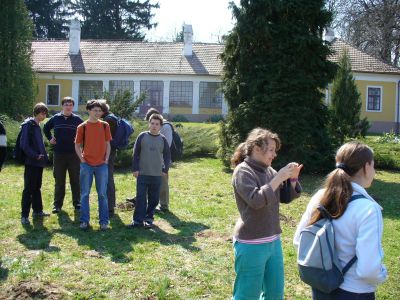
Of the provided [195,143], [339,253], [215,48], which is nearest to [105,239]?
[339,253]

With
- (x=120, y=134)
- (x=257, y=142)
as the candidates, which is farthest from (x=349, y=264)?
(x=120, y=134)

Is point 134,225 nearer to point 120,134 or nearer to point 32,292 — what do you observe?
point 120,134

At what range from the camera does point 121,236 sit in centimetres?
682

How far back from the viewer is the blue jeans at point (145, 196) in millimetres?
7262

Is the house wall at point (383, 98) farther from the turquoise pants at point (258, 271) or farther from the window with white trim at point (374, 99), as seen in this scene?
the turquoise pants at point (258, 271)

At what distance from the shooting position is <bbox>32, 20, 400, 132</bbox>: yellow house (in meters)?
35.4

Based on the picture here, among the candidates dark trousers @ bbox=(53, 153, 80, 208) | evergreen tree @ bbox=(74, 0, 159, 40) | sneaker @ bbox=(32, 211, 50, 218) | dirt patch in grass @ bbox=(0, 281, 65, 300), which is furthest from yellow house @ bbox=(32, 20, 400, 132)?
dirt patch in grass @ bbox=(0, 281, 65, 300)

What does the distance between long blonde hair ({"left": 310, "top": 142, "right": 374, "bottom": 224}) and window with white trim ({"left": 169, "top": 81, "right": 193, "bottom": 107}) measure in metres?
33.7

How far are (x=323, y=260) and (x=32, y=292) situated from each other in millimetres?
3113

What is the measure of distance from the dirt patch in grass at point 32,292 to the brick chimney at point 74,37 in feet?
117

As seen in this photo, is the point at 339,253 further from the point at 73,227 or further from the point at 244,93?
the point at 244,93

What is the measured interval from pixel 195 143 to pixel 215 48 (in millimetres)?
22508

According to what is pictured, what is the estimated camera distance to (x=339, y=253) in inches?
113

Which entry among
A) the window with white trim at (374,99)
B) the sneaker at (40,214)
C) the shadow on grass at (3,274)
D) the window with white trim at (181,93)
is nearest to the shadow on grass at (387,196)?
the sneaker at (40,214)
